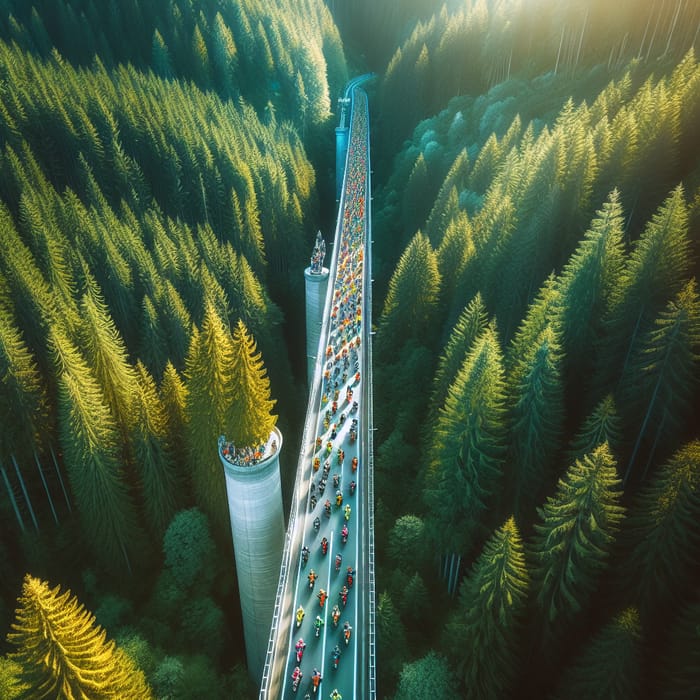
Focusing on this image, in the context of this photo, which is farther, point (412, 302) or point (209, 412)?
point (412, 302)

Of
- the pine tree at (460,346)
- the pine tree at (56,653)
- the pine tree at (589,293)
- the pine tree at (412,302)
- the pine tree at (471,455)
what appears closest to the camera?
the pine tree at (56,653)

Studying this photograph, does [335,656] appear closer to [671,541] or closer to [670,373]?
[671,541]

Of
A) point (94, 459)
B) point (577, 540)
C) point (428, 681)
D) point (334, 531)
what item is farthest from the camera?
point (94, 459)

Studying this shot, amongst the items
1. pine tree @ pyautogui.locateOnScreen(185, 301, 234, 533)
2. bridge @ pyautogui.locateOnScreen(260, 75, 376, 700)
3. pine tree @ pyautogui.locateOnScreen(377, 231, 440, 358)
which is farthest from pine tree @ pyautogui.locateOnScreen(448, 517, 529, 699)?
pine tree @ pyautogui.locateOnScreen(377, 231, 440, 358)

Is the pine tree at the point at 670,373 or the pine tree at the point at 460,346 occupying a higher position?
the pine tree at the point at 670,373

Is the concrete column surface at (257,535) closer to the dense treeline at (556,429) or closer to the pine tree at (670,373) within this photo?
the dense treeline at (556,429)

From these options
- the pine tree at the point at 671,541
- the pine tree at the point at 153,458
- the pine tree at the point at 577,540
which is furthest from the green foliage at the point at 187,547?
the pine tree at the point at 671,541

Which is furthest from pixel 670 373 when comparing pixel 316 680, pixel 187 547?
pixel 187 547

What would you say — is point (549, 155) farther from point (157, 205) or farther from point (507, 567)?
point (157, 205)
